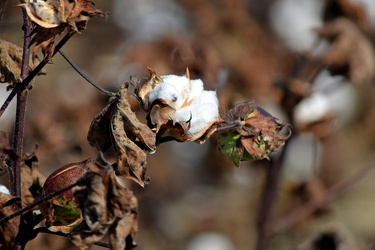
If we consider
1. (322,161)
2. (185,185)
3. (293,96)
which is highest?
(322,161)

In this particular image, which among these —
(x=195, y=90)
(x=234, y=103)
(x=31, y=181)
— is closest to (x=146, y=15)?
(x=234, y=103)

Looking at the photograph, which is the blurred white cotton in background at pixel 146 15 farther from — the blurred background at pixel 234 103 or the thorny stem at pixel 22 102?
the thorny stem at pixel 22 102

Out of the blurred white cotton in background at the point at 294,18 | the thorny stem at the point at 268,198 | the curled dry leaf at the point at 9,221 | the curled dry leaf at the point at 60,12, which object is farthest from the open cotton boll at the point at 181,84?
the blurred white cotton in background at the point at 294,18

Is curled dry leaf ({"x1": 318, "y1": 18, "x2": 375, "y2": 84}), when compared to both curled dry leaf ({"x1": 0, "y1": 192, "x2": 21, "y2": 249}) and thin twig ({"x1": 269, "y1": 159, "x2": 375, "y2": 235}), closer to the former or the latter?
thin twig ({"x1": 269, "y1": 159, "x2": 375, "y2": 235})

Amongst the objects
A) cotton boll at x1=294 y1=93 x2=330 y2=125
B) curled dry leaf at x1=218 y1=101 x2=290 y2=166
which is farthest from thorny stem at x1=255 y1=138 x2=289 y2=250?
curled dry leaf at x1=218 y1=101 x2=290 y2=166

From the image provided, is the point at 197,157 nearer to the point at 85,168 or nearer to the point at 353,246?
the point at 353,246

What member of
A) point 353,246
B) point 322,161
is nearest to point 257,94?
point 353,246

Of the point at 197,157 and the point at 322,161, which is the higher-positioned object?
the point at 322,161
